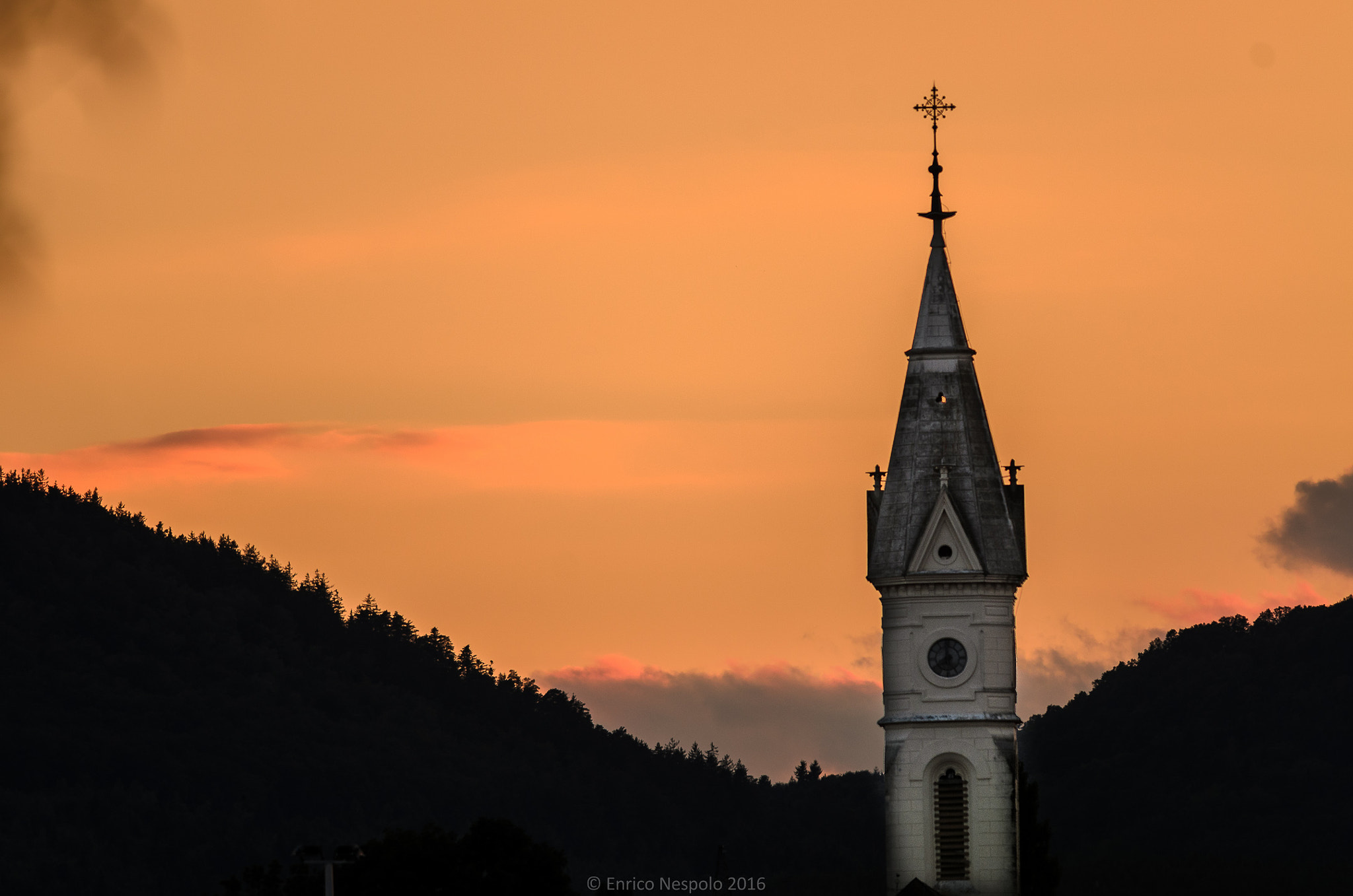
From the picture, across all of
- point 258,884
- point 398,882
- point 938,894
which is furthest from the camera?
point 258,884

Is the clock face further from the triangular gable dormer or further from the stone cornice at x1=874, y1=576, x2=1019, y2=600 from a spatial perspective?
the triangular gable dormer

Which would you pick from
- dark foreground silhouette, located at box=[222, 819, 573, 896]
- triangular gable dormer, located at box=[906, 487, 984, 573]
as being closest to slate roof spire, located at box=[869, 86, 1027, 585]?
triangular gable dormer, located at box=[906, 487, 984, 573]

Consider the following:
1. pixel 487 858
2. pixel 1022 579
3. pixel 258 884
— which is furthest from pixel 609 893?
pixel 1022 579

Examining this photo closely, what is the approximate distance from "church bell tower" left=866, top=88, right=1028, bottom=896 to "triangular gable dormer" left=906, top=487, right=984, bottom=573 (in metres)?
0.04

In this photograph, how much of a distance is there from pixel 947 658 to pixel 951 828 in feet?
17.9

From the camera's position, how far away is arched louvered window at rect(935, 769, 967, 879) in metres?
89.6

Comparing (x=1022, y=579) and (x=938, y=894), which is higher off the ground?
(x=1022, y=579)

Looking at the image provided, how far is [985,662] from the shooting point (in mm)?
90250

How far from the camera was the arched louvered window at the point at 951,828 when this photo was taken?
294ft

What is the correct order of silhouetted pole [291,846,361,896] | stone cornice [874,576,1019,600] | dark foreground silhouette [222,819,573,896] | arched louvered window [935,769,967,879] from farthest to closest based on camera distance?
dark foreground silhouette [222,819,573,896], stone cornice [874,576,1019,600], arched louvered window [935,769,967,879], silhouetted pole [291,846,361,896]

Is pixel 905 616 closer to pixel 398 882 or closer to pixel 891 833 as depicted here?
pixel 891 833

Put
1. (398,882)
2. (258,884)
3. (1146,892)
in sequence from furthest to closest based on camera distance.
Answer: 1. (1146,892)
2. (258,884)
3. (398,882)

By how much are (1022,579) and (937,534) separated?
3.09 m

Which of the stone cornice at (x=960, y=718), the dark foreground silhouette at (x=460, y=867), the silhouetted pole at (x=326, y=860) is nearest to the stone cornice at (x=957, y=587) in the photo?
the stone cornice at (x=960, y=718)
